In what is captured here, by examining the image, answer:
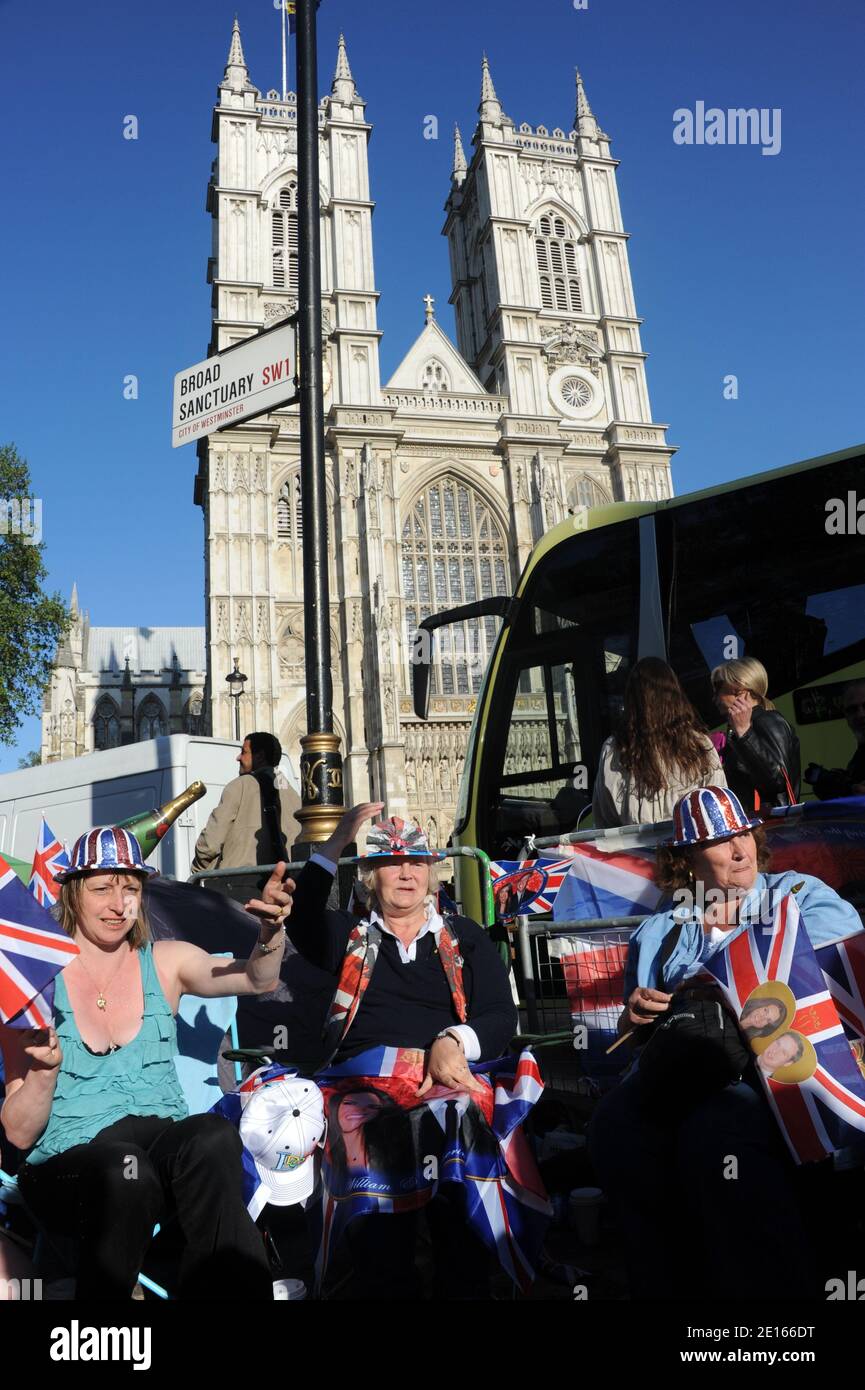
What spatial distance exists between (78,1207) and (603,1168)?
1.21 metres

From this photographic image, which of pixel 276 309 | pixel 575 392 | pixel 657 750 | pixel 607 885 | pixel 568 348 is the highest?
pixel 276 309

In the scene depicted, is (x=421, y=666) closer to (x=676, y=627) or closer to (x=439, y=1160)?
(x=676, y=627)

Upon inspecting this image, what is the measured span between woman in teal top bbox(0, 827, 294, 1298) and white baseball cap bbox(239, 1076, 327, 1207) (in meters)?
0.20

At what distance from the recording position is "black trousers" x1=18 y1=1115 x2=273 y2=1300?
2055 millimetres

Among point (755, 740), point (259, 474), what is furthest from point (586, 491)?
point (755, 740)

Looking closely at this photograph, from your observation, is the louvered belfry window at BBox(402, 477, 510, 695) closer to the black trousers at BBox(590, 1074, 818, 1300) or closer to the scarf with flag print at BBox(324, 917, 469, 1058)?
the scarf with flag print at BBox(324, 917, 469, 1058)

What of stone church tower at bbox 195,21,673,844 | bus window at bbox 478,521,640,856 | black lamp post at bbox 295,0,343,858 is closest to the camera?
black lamp post at bbox 295,0,343,858

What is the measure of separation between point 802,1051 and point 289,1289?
1557mm

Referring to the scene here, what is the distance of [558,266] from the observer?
36.6 meters

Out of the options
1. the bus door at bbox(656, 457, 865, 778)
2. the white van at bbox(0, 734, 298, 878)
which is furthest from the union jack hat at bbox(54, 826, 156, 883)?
the white van at bbox(0, 734, 298, 878)
